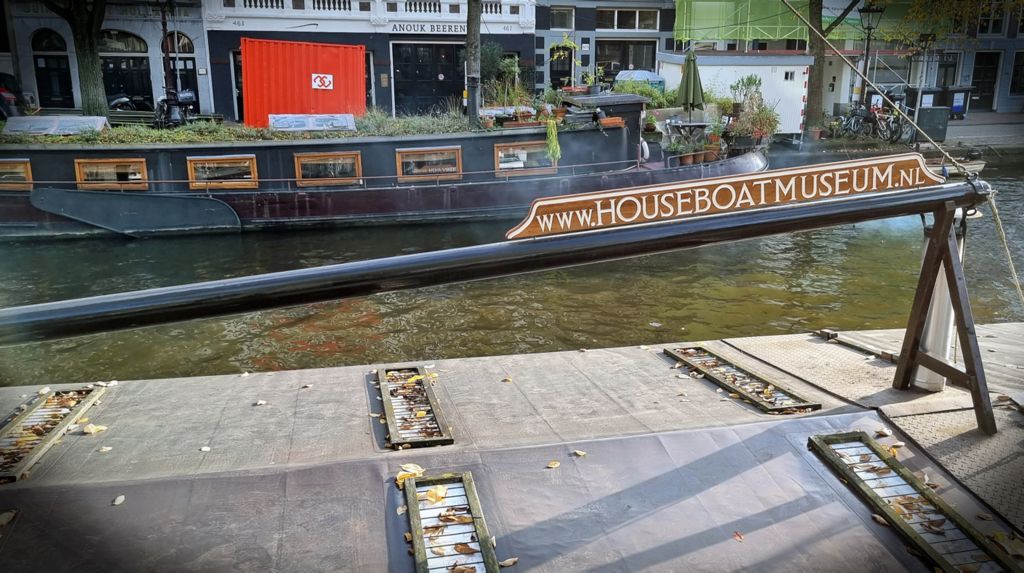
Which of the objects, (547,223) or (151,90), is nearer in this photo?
(547,223)

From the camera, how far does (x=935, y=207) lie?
165 inches

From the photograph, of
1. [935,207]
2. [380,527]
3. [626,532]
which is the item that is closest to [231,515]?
[380,527]

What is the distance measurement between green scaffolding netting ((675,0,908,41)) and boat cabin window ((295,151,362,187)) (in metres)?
17.1

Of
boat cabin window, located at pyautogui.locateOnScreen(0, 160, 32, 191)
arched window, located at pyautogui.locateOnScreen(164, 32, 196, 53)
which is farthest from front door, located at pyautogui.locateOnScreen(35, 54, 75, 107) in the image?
boat cabin window, located at pyautogui.locateOnScreen(0, 160, 32, 191)

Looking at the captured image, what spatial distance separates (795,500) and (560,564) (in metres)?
1.21

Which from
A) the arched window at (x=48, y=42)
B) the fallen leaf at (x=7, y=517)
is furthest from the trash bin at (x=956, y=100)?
the fallen leaf at (x=7, y=517)

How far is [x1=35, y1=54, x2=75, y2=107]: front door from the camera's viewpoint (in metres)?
26.5

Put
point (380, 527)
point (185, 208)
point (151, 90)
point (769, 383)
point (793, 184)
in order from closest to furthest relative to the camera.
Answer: point (380, 527) → point (793, 184) → point (769, 383) → point (185, 208) → point (151, 90)

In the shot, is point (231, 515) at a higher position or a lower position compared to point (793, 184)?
lower

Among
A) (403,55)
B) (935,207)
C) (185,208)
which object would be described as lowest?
(185,208)

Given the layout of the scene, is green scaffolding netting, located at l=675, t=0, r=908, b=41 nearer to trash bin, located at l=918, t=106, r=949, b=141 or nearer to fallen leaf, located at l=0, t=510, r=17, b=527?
trash bin, located at l=918, t=106, r=949, b=141

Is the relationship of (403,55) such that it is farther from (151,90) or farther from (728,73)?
(728,73)

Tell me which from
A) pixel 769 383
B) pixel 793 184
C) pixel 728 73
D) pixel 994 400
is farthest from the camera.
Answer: pixel 728 73

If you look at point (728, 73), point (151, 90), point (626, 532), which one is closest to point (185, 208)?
point (151, 90)
